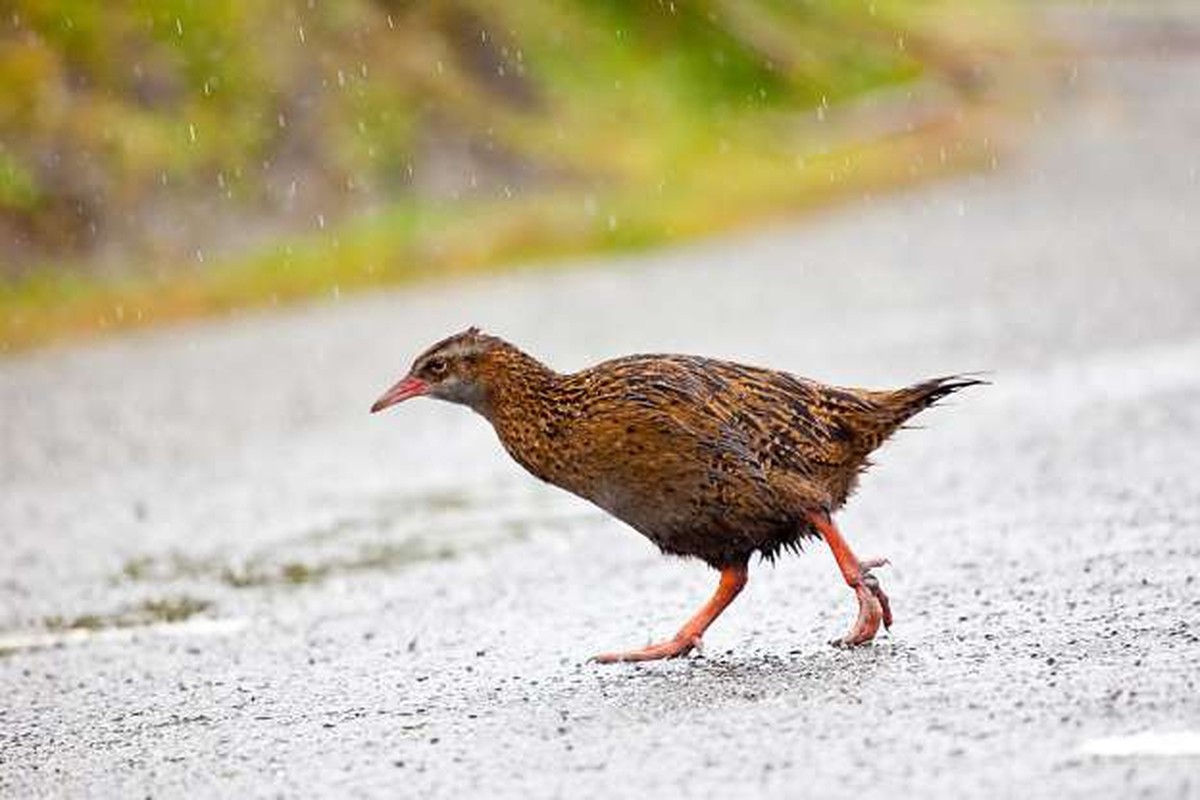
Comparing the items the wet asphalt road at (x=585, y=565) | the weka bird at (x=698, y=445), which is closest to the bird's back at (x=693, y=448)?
the weka bird at (x=698, y=445)

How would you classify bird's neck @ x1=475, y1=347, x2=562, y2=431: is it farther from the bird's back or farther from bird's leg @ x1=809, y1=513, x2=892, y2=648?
bird's leg @ x1=809, y1=513, x2=892, y2=648

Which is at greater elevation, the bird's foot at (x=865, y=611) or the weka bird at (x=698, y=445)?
the weka bird at (x=698, y=445)

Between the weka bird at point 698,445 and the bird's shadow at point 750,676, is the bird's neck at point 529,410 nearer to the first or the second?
the weka bird at point 698,445

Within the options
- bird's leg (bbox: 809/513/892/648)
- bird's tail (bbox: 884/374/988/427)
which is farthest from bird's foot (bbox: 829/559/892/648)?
bird's tail (bbox: 884/374/988/427)

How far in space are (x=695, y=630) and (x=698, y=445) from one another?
0.56 metres

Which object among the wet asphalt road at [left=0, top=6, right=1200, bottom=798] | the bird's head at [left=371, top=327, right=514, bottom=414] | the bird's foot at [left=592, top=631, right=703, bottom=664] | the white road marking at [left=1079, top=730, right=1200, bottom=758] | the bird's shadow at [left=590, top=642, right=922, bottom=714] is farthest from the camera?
the bird's head at [left=371, top=327, right=514, bottom=414]

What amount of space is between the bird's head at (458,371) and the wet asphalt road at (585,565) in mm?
823

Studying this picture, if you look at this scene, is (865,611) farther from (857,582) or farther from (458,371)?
(458,371)

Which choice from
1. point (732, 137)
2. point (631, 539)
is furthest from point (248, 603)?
point (732, 137)

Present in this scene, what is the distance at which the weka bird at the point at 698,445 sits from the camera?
688cm

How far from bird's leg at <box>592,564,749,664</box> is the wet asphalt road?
0.21ft

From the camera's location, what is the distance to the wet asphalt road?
5891 millimetres

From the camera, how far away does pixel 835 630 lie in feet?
24.6

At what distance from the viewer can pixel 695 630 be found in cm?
704
